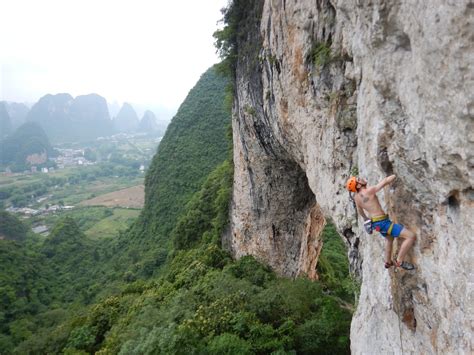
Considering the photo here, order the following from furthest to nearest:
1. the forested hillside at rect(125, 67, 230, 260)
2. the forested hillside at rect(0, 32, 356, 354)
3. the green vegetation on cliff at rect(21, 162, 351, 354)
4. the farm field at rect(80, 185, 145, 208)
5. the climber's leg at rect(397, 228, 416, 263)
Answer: the farm field at rect(80, 185, 145, 208) → the forested hillside at rect(125, 67, 230, 260) → the forested hillside at rect(0, 32, 356, 354) → the green vegetation on cliff at rect(21, 162, 351, 354) → the climber's leg at rect(397, 228, 416, 263)

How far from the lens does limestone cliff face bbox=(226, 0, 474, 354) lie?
136 inches

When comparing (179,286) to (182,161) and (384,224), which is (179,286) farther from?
(182,161)

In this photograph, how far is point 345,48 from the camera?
21.7ft

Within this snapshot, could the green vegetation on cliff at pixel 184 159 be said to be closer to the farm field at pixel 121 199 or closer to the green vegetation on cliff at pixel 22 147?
the farm field at pixel 121 199

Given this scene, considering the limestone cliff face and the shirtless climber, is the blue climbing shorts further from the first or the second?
the limestone cliff face

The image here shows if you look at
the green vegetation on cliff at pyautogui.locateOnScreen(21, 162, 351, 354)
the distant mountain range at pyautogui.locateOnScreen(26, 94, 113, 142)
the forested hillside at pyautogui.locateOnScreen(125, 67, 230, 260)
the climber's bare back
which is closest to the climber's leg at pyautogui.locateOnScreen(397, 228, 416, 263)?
the climber's bare back

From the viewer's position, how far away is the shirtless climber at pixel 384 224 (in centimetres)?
444

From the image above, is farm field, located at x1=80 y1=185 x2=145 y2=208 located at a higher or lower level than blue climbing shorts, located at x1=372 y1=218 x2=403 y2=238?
lower

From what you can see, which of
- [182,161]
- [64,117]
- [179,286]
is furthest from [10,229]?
[64,117]

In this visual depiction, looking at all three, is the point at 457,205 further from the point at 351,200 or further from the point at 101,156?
the point at 101,156

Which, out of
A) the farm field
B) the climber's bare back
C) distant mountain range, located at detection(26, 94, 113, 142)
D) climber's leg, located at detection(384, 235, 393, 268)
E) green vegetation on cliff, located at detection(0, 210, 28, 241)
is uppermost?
distant mountain range, located at detection(26, 94, 113, 142)

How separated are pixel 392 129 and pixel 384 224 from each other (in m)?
1.36

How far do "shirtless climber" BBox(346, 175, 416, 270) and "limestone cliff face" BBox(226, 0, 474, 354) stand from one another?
0.52ft

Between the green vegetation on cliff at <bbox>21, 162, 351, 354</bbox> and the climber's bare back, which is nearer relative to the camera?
the climber's bare back
